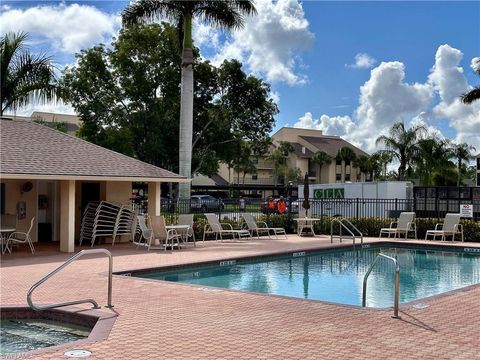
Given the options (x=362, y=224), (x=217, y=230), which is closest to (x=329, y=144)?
(x=362, y=224)

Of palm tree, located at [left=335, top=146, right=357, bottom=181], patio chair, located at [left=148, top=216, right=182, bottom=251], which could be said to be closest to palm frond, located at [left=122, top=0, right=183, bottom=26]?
patio chair, located at [left=148, top=216, right=182, bottom=251]

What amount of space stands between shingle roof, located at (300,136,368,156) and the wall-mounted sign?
50555 millimetres

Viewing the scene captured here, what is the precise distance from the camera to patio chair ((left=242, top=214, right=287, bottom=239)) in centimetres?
2150

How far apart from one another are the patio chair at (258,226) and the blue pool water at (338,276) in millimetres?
4369

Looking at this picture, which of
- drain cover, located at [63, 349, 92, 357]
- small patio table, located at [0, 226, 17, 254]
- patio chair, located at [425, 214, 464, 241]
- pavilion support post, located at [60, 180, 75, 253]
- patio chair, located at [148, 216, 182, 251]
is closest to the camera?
drain cover, located at [63, 349, 92, 357]

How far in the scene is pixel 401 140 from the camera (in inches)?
1855

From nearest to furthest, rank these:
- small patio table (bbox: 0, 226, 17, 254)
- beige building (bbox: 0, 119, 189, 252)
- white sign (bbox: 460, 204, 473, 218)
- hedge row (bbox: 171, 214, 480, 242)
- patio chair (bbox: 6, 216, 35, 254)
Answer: small patio table (bbox: 0, 226, 17, 254)
patio chair (bbox: 6, 216, 35, 254)
beige building (bbox: 0, 119, 189, 252)
hedge row (bbox: 171, 214, 480, 242)
white sign (bbox: 460, 204, 473, 218)

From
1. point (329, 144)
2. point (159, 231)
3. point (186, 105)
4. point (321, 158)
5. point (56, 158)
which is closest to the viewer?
point (56, 158)

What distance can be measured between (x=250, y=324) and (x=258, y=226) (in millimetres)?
16643

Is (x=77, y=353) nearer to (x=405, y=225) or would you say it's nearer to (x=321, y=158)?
(x=405, y=225)

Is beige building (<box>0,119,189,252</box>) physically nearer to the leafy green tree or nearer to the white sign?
the white sign

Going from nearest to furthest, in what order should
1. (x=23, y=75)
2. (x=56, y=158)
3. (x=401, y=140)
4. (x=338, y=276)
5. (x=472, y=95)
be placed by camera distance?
(x=338, y=276), (x=56, y=158), (x=23, y=75), (x=472, y=95), (x=401, y=140)

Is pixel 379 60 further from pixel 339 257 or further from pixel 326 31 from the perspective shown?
pixel 339 257

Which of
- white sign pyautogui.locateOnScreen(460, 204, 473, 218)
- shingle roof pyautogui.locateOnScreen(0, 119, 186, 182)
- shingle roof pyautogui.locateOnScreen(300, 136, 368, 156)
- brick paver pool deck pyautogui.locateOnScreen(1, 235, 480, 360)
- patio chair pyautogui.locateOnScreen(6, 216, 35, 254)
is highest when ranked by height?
shingle roof pyautogui.locateOnScreen(300, 136, 368, 156)
